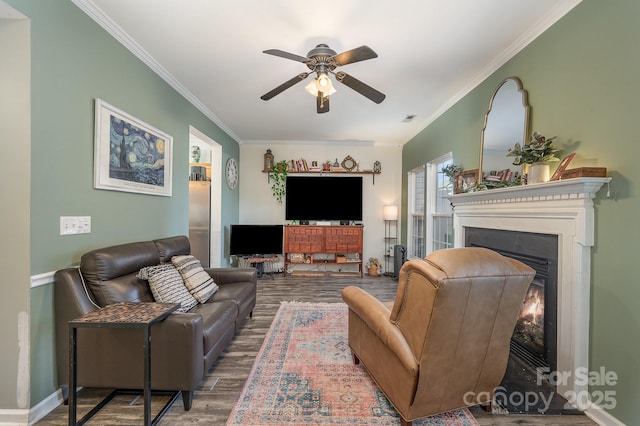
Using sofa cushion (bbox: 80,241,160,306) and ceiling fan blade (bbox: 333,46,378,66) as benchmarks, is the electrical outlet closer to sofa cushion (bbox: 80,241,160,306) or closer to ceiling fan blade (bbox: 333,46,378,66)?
sofa cushion (bbox: 80,241,160,306)

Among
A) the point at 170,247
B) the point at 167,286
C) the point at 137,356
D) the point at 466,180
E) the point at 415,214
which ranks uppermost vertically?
the point at 466,180

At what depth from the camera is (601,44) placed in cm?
165

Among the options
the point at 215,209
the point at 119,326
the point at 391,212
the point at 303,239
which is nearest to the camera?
the point at 119,326

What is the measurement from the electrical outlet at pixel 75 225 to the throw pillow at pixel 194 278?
0.74 metres

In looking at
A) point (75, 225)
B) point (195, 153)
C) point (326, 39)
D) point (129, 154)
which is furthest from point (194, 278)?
point (195, 153)

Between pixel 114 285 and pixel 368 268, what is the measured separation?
4.50m

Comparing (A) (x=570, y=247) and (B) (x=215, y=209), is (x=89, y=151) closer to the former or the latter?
(B) (x=215, y=209)

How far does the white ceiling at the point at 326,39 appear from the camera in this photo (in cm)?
195

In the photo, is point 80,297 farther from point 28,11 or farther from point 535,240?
point 535,240

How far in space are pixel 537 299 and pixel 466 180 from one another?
4.60 feet

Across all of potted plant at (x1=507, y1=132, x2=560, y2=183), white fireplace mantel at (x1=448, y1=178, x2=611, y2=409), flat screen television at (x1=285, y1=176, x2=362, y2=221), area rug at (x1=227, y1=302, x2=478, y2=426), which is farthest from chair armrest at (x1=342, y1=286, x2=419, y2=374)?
flat screen television at (x1=285, y1=176, x2=362, y2=221)

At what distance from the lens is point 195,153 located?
510 cm

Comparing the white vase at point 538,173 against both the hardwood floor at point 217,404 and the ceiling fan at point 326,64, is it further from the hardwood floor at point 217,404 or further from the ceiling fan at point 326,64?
the hardwood floor at point 217,404

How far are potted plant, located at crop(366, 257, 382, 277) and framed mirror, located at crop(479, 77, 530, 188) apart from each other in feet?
10.4
